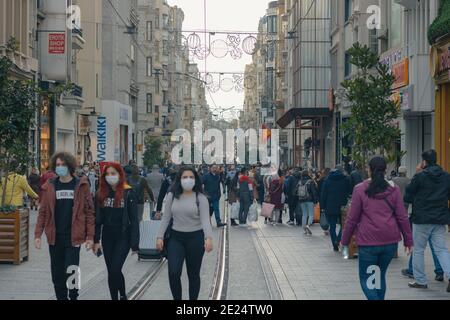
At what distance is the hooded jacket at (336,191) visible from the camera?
17828 millimetres

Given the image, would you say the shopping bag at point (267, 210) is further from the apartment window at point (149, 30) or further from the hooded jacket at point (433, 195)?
the apartment window at point (149, 30)

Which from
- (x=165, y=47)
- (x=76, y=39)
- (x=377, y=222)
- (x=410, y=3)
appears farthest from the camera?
(x=165, y=47)

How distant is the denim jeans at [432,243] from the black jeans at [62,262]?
4773 millimetres

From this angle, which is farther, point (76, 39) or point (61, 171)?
point (76, 39)

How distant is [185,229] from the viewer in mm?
9758

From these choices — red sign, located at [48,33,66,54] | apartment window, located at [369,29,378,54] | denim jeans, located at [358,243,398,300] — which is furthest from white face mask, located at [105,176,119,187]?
apartment window, located at [369,29,378,54]

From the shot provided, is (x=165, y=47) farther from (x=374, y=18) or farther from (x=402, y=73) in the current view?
(x=402, y=73)

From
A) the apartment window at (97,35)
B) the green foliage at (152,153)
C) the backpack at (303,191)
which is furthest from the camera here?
the green foliage at (152,153)

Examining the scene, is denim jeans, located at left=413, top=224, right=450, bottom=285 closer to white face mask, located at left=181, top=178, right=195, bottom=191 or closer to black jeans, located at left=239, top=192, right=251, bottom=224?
white face mask, located at left=181, top=178, right=195, bottom=191

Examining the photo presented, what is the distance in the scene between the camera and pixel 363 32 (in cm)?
3844

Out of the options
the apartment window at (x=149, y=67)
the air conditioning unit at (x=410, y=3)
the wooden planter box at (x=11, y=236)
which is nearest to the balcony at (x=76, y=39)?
the air conditioning unit at (x=410, y=3)

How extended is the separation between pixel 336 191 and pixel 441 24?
8.19 metres

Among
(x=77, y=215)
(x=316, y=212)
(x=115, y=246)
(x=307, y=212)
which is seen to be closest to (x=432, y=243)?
(x=115, y=246)

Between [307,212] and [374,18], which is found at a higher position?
[374,18]
